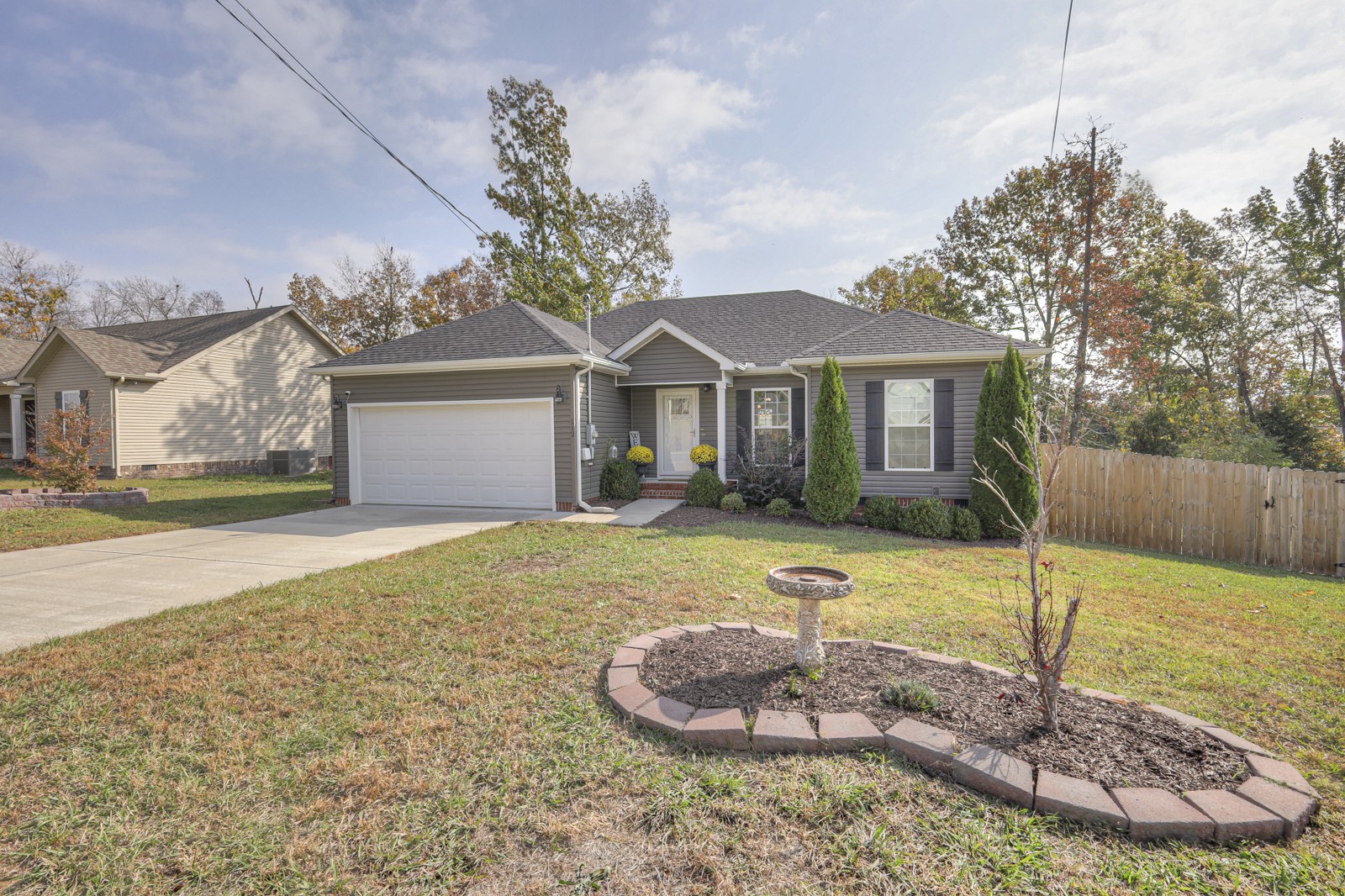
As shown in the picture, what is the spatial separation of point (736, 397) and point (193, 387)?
17336 millimetres

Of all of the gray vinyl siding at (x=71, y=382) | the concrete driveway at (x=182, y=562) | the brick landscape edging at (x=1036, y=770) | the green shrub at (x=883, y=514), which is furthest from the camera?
the gray vinyl siding at (x=71, y=382)

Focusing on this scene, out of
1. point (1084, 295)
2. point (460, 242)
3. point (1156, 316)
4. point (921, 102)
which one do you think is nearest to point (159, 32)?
point (460, 242)

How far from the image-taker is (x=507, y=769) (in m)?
2.50

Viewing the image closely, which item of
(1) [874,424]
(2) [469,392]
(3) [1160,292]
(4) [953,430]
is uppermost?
(3) [1160,292]

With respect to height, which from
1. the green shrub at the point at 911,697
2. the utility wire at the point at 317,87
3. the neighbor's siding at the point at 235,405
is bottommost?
the green shrub at the point at 911,697

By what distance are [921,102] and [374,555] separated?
911 centimetres

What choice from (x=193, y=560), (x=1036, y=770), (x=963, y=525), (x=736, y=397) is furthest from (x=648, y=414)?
(x=1036, y=770)

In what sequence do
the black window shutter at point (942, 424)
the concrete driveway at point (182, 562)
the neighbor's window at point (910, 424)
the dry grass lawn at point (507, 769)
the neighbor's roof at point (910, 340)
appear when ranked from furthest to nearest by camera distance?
the neighbor's window at point (910, 424)
the black window shutter at point (942, 424)
the neighbor's roof at point (910, 340)
the concrete driveway at point (182, 562)
the dry grass lawn at point (507, 769)

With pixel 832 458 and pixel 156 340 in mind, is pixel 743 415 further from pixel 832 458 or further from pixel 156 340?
pixel 156 340

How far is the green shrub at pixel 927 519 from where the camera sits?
8.94 metres

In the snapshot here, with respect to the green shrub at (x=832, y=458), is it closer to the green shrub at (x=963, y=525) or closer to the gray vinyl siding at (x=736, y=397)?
the green shrub at (x=963, y=525)

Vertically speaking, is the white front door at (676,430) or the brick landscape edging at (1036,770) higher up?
the white front door at (676,430)

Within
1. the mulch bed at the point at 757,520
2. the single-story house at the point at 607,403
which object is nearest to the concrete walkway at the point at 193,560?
the mulch bed at the point at 757,520

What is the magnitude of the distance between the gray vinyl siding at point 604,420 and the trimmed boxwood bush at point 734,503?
8.55 feet
